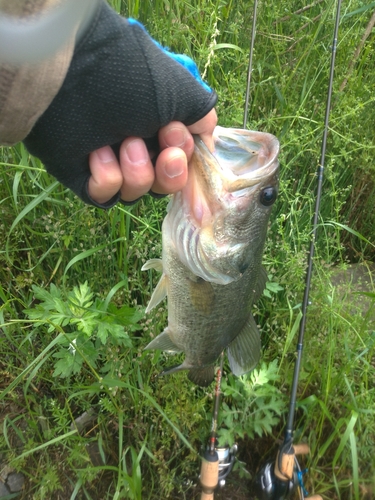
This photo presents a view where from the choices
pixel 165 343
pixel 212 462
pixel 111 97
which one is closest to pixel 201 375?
pixel 165 343

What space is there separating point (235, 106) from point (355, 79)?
1111 mm

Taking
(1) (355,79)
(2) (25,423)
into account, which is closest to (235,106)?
(1) (355,79)

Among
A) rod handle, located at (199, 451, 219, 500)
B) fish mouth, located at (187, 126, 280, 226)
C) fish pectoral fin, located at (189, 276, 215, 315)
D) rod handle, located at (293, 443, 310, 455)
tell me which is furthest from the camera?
rod handle, located at (293, 443, 310, 455)

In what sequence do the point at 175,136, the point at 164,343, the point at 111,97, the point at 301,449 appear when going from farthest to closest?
the point at 301,449 < the point at 164,343 < the point at 175,136 < the point at 111,97

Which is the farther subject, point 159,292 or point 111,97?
point 159,292

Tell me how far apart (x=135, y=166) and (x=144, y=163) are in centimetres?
3

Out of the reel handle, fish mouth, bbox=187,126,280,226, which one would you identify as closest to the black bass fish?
fish mouth, bbox=187,126,280,226

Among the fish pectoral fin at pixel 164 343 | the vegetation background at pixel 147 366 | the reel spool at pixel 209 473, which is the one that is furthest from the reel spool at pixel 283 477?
the fish pectoral fin at pixel 164 343

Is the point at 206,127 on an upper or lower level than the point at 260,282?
upper

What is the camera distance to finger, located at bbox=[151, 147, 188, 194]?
1.20 m

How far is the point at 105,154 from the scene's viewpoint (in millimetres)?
1201

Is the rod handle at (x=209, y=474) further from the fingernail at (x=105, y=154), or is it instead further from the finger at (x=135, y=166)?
the fingernail at (x=105, y=154)

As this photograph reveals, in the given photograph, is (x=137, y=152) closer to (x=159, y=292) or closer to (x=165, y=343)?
(x=159, y=292)

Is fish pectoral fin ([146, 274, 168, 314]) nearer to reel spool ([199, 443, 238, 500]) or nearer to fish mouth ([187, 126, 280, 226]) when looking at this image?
fish mouth ([187, 126, 280, 226])
